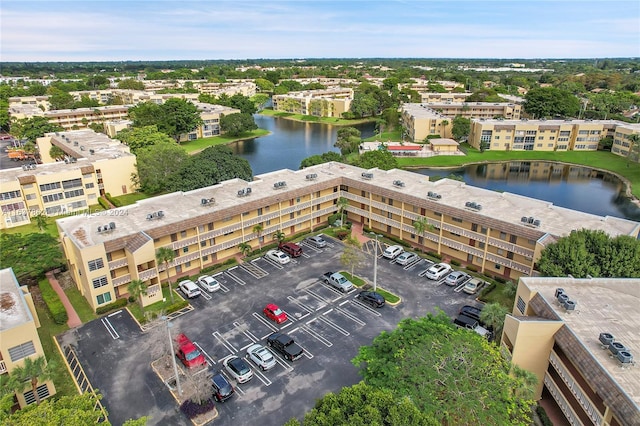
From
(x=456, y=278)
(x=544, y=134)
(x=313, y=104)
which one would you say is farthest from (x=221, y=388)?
(x=313, y=104)

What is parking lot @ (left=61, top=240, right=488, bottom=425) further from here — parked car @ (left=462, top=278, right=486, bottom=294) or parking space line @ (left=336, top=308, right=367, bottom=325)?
parked car @ (left=462, top=278, right=486, bottom=294)

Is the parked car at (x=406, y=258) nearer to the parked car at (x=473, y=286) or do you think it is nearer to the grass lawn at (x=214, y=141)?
the parked car at (x=473, y=286)

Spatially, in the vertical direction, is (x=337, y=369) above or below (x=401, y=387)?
below

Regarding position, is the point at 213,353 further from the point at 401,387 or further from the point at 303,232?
the point at 303,232

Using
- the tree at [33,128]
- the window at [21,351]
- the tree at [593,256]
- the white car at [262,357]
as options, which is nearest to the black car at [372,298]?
the white car at [262,357]

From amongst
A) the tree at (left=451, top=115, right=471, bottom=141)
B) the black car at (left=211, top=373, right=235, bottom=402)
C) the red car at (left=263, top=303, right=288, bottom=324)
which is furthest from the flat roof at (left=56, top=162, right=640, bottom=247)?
the tree at (left=451, top=115, right=471, bottom=141)

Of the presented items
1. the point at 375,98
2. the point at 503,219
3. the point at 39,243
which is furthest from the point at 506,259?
the point at 375,98
